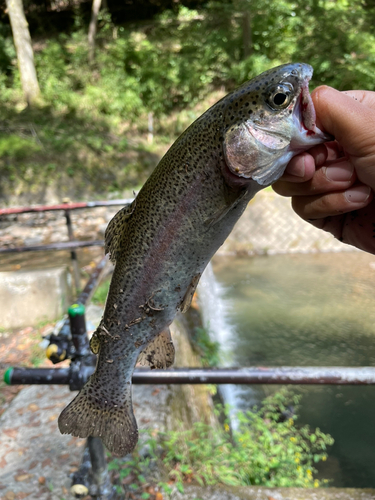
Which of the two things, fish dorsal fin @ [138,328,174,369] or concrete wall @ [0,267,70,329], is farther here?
concrete wall @ [0,267,70,329]

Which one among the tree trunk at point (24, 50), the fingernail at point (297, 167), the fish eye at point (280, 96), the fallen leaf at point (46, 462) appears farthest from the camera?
the tree trunk at point (24, 50)

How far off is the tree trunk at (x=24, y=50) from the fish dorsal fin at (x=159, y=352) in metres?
14.6

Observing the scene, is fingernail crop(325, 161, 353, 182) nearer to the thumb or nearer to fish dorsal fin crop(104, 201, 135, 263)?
the thumb

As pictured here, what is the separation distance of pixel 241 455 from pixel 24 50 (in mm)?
15132

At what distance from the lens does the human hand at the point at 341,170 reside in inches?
42.7

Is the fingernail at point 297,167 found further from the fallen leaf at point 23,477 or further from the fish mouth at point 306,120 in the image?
the fallen leaf at point 23,477

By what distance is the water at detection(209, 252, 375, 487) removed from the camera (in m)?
3.92

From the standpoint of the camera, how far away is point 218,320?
6.34 meters

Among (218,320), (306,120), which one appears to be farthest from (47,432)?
(218,320)

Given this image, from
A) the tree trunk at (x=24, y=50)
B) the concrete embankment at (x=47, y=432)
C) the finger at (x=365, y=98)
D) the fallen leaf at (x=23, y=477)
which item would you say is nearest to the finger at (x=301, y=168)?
the finger at (x=365, y=98)

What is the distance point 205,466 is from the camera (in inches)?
98.9

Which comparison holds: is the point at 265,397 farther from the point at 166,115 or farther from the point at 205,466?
the point at 166,115

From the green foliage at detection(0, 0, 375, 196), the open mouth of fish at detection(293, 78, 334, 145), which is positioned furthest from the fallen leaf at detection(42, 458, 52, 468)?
the green foliage at detection(0, 0, 375, 196)

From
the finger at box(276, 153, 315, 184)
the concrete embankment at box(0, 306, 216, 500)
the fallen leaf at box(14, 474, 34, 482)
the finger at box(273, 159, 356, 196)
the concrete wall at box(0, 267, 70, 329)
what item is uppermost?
the finger at box(276, 153, 315, 184)
